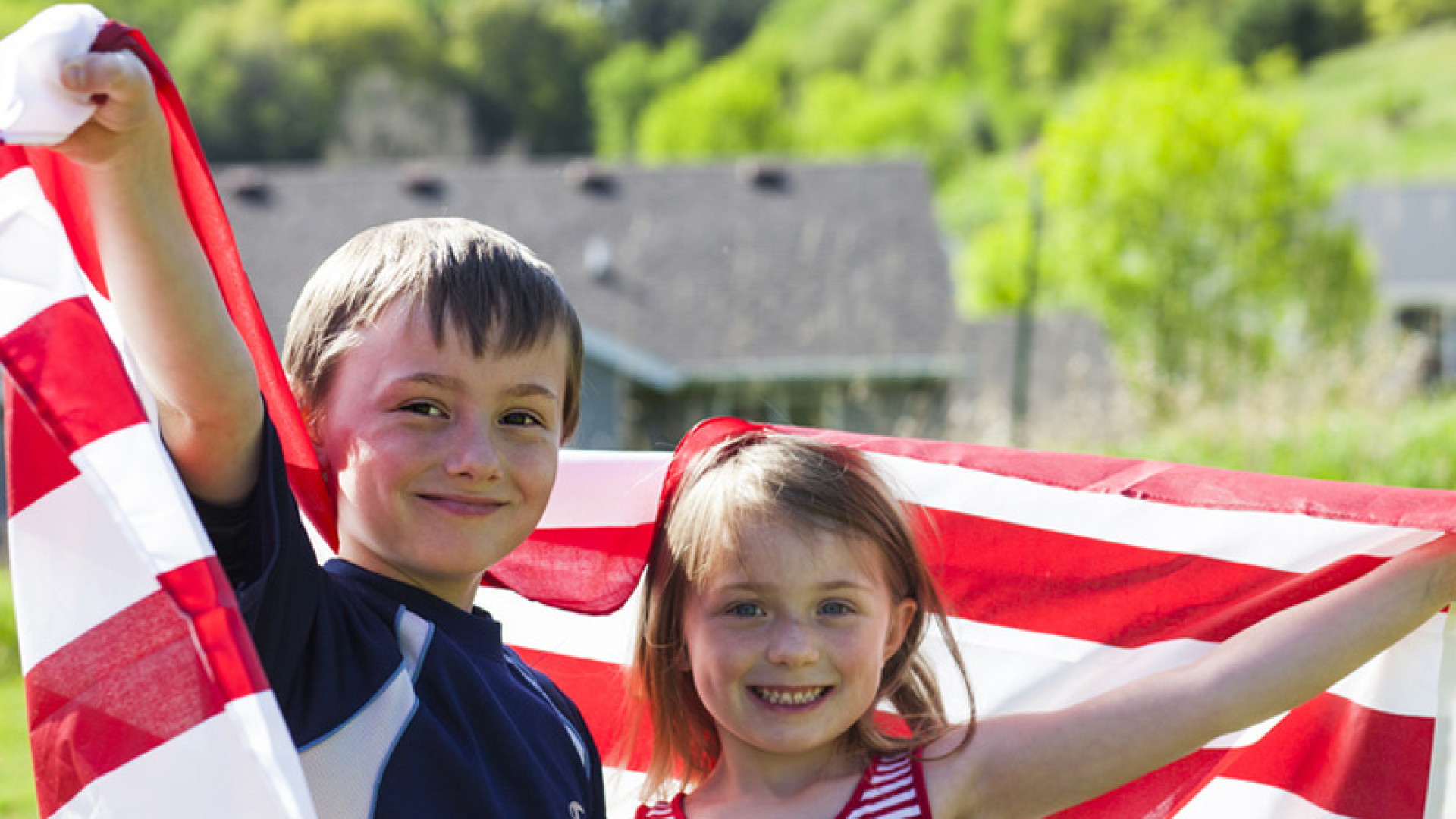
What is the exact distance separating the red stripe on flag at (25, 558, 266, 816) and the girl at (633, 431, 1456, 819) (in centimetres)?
87

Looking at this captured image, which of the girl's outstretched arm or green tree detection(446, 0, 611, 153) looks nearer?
the girl's outstretched arm

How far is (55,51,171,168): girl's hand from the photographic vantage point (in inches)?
51.0

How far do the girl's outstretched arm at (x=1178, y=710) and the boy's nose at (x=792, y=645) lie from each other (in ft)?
0.75

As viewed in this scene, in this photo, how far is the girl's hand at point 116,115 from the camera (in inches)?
51.0

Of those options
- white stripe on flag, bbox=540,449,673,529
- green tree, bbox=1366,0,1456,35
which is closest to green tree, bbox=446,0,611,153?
green tree, bbox=1366,0,1456,35

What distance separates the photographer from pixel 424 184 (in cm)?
2403

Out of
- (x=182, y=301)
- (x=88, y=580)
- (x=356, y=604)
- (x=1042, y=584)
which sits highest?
(x=182, y=301)

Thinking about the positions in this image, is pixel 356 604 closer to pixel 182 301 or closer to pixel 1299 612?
pixel 182 301

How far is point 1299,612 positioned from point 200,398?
1572 millimetres

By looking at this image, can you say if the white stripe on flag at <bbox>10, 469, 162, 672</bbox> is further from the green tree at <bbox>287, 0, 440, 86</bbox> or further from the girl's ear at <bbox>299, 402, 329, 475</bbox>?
the green tree at <bbox>287, 0, 440, 86</bbox>

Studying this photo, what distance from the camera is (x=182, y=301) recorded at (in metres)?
1.40

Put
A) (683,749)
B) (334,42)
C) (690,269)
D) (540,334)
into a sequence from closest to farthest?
(540,334) < (683,749) < (690,269) < (334,42)

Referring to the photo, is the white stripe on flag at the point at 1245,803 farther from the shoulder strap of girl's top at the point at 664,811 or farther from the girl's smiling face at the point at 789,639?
the shoulder strap of girl's top at the point at 664,811

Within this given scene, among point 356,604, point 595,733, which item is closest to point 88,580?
point 356,604
